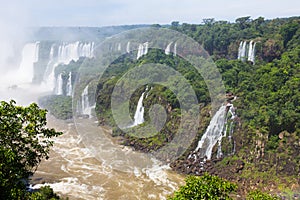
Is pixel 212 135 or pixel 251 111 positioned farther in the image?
pixel 212 135

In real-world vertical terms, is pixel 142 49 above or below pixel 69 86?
above

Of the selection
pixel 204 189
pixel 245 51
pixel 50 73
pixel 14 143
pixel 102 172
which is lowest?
pixel 102 172

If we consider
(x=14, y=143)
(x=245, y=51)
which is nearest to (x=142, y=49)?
(x=245, y=51)

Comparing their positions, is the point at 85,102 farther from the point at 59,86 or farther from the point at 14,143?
the point at 14,143

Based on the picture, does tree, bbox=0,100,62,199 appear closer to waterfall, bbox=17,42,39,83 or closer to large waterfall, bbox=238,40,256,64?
large waterfall, bbox=238,40,256,64

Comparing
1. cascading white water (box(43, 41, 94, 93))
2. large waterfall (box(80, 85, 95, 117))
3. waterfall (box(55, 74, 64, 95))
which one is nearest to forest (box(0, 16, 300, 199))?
large waterfall (box(80, 85, 95, 117))

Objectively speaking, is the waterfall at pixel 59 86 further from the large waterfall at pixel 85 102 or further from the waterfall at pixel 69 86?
the large waterfall at pixel 85 102

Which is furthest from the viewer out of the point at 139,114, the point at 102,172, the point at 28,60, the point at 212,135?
the point at 28,60

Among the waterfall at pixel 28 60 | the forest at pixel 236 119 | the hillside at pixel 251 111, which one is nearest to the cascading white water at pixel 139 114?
the hillside at pixel 251 111
